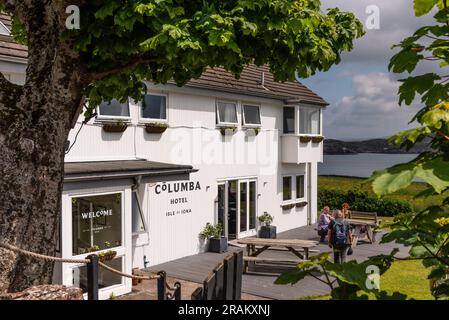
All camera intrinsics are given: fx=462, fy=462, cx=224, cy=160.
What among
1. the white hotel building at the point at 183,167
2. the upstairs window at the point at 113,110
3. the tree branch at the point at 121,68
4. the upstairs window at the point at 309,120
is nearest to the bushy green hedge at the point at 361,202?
the white hotel building at the point at 183,167

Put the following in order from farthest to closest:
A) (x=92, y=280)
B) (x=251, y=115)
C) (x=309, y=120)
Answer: (x=309, y=120), (x=251, y=115), (x=92, y=280)

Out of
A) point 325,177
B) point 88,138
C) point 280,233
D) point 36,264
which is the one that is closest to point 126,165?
point 88,138

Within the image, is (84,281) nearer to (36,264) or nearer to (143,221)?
(143,221)

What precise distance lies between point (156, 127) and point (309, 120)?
9.79m

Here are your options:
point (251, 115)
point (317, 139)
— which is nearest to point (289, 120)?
point (317, 139)

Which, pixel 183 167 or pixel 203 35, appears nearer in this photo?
pixel 203 35

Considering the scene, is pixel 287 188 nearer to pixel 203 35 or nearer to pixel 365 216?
pixel 365 216

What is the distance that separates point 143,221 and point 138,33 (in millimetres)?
9411

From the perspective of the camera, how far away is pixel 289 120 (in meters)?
21.0

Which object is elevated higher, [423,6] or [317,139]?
[317,139]

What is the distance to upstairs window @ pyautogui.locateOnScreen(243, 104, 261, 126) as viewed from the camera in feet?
61.2

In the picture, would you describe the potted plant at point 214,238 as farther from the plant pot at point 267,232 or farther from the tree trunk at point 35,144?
the tree trunk at point 35,144

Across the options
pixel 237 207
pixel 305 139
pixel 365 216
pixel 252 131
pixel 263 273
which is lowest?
pixel 263 273

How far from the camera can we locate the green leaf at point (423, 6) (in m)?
1.92
